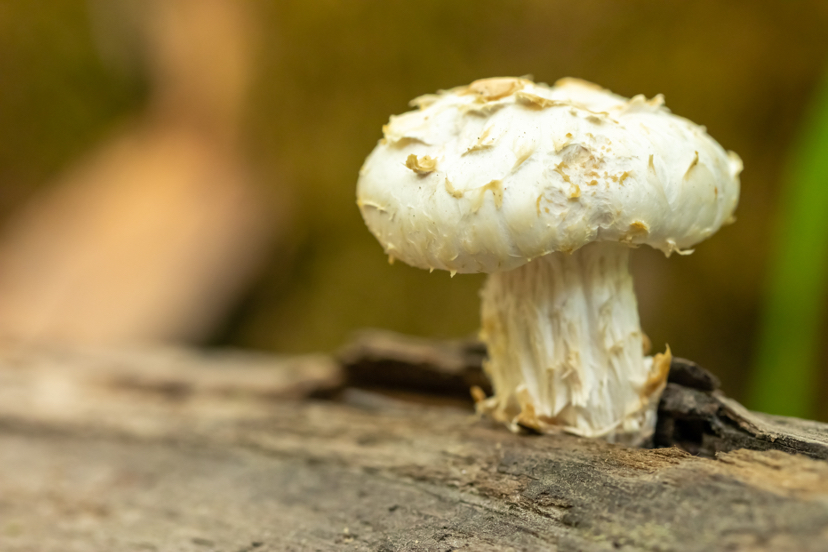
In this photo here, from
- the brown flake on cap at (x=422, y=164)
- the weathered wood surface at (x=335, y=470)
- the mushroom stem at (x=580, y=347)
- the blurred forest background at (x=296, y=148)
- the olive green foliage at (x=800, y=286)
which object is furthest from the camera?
the blurred forest background at (x=296, y=148)

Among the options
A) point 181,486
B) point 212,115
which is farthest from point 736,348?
point 212,115

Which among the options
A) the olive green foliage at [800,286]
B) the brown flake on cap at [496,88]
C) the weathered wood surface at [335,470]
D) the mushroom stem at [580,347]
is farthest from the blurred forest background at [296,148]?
the brown flake on cap at [496,88]

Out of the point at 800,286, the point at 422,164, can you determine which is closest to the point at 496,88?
the point at 422,164

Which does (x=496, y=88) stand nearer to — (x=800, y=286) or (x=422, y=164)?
(x=422, y=164)

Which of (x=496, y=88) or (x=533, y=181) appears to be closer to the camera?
(x=533, y=181)

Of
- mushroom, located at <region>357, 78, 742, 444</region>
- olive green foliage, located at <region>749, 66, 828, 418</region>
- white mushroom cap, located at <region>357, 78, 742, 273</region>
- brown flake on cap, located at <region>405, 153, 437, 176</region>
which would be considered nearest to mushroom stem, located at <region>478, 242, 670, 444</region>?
mushroom, located at <region>357, 78, 742, 444</region>

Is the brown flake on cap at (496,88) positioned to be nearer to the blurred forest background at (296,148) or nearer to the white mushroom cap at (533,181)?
the white mushroom cap at (533,181)
